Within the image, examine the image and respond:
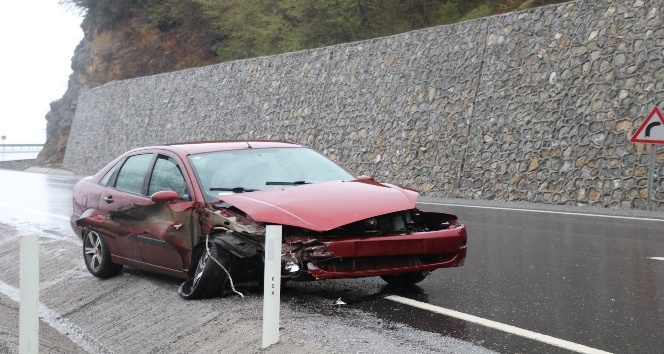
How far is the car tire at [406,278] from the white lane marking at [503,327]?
0.40m

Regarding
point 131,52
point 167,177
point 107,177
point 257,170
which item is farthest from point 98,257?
point 131,52

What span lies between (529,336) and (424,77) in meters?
17.9

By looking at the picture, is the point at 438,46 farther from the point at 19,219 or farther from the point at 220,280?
the point at 220,280

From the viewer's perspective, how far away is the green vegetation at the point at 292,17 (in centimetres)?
3241

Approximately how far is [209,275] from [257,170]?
1.28 metres

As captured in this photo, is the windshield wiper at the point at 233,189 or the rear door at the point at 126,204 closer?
the windshield wiper at the point at 233,189

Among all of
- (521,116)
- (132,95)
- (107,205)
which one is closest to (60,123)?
(132,95)

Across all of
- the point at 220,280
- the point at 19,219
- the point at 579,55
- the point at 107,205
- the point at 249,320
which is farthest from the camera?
the point at 579,55

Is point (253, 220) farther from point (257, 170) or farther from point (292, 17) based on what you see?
point (292, 17)

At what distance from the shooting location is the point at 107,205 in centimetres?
954

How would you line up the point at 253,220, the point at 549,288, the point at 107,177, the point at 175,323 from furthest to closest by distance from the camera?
the point at 107,177 < the point at 549,288 < the point at 175,323 < the point at 253,220

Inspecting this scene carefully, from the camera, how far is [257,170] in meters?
8.39

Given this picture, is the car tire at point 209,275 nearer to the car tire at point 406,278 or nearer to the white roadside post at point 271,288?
the white roadside post at point 271,288

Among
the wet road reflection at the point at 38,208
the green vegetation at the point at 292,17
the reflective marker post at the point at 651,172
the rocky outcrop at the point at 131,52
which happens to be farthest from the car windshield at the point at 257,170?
the rocky outcrop at the point at 131,52
